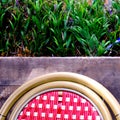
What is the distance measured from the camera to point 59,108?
9.39 ft

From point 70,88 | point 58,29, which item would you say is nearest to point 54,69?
point 70,88

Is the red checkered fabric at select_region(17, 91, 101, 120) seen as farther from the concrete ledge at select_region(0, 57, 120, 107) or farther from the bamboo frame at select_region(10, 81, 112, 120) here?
the concrete ledge at select_region(0, 57, 120, 107)

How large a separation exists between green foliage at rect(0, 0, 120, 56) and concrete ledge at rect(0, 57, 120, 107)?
0.56ft

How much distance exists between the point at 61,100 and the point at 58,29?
63 cm

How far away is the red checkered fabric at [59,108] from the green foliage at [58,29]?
0.44 m

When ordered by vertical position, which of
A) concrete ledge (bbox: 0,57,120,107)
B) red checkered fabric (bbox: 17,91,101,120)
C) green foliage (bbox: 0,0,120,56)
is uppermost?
green foliage (bbox: 0,0,120,56)

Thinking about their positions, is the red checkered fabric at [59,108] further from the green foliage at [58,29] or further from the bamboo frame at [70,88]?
the green foliage at [58,29]

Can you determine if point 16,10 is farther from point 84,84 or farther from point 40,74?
point 84,84

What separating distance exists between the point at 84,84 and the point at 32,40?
0.63m

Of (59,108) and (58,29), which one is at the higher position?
(58,29)

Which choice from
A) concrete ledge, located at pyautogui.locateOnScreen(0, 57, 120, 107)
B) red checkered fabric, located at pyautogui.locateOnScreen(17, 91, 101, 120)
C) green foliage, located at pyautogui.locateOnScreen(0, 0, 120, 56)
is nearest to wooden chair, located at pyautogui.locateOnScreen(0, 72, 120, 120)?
red checkered fabric, located at pyautogui.locateOnScreen(17, 91, 101, 120)

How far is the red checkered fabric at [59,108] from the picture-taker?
9.29 ft

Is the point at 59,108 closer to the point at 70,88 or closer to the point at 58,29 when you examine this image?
the point at 70,88

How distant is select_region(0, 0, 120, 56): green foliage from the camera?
127 inches
